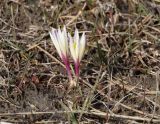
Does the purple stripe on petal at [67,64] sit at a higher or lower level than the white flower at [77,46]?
lower

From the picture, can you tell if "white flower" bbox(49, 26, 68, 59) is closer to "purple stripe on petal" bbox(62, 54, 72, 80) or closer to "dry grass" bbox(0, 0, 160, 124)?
"purple stripe on petal" bbox(62, 54, 72, 80)

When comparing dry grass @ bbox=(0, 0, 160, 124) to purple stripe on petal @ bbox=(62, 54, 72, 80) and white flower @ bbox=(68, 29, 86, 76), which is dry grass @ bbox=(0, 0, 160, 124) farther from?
white flower @ bbox=(68, 29, 86, 76)

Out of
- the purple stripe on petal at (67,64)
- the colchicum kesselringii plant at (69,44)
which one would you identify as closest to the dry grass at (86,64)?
the purple stripe on petal at (67,64)

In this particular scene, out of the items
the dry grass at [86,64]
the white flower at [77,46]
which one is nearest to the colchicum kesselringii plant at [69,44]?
the white flower at [77,46]

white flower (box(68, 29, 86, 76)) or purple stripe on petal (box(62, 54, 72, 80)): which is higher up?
white flower (box(68, 29, 86, 76))

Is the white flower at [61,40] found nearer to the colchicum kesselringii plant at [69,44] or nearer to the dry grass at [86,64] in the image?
the colchicum kesselringii plant at [69,44]

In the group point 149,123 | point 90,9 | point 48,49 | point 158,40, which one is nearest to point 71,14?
point 90,9

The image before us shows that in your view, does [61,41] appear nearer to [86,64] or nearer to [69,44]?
[69,44]

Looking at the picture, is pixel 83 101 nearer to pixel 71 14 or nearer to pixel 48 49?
pixel 48 49

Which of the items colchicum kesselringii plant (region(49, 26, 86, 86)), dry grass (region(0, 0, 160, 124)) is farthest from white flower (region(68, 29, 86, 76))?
dry grass (region(0, 0, 160, 124))
